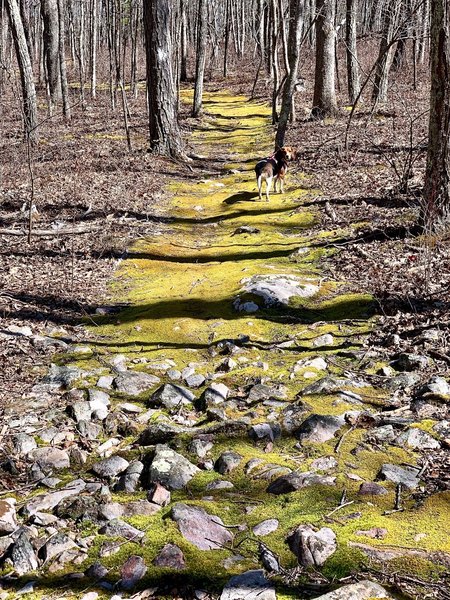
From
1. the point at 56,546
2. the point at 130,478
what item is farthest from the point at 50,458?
the point at 56,546

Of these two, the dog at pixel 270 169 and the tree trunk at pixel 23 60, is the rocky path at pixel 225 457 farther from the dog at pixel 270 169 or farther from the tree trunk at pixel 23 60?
the tree trunk at pixel 23 60

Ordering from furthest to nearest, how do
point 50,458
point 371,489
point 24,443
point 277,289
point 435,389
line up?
point 277,289, point 435,389, point 24,443, point 50,458, point 371,489

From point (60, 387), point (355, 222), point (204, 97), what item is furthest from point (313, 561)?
point (204, 97)

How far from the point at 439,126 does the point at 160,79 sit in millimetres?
9630

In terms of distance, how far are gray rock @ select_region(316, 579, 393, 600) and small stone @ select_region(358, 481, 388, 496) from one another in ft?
2.50

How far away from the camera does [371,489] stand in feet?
10.5

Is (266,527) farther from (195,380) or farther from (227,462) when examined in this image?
(195,380)

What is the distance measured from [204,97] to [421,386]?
32.3 m

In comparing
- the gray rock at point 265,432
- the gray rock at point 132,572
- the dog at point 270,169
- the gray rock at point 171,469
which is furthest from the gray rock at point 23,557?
the dog at point 270,169

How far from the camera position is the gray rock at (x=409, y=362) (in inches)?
183

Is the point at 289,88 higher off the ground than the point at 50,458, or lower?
higher

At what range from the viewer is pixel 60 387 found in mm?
4809

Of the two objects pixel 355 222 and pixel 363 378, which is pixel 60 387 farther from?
pixel 355 222

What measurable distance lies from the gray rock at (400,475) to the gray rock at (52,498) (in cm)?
174
